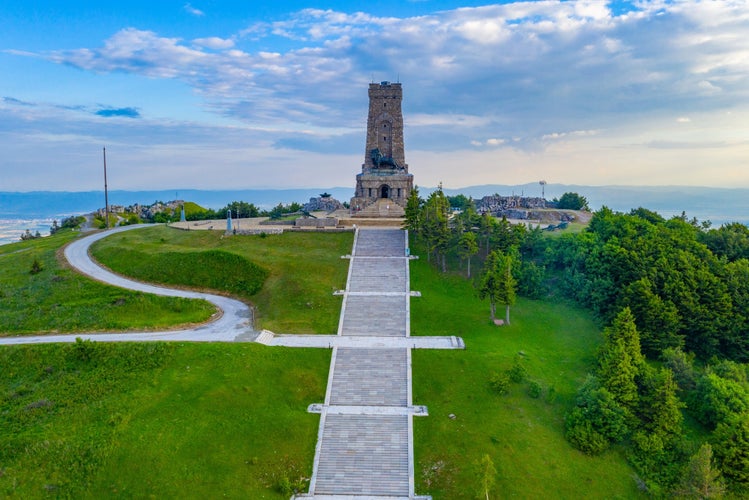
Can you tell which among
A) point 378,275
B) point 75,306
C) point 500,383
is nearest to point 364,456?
point 500,383

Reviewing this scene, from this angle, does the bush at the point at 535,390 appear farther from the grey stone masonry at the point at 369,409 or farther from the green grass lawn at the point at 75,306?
the green grass lawn at the point at 75,306

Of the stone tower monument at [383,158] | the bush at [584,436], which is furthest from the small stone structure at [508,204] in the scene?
the bush at [584,436]

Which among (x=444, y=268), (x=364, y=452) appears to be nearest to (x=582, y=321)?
(x=444, y=268)

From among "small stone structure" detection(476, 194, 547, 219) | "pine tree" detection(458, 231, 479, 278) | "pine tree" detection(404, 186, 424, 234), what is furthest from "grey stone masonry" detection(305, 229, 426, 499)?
"small stone structure" detection(476, 194, 547, 219)

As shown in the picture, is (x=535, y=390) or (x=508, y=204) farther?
(x=508, y=204)

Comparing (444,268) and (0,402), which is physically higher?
(444,268)

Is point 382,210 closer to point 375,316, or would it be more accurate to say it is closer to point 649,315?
point 375,316

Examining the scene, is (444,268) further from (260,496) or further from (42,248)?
(42,248)
